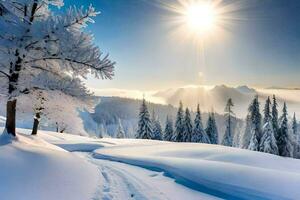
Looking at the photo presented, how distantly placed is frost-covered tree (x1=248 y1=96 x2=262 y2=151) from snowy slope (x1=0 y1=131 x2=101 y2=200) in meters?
42.1

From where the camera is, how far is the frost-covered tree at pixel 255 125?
162 ft

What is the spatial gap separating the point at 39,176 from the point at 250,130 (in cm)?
5324

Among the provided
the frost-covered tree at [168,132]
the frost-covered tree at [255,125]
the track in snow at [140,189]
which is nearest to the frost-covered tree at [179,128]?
the frost-covered tree at [168,132]

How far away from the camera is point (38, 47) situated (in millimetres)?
12438

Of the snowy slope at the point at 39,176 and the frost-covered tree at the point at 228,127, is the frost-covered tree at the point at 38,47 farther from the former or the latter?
the frost-covered tree at the point at 228,127

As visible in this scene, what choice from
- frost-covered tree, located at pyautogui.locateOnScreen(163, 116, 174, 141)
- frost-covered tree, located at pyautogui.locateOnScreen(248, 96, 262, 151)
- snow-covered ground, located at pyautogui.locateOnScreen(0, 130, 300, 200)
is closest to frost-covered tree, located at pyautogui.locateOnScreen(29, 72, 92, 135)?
snow-covered ground, located at pyautogui.locateOnScreen(0, 130, 300, 200)

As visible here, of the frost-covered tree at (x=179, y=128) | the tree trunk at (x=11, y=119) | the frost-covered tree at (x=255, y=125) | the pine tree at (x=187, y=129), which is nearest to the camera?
the tree trunk at (x=11, y=119)

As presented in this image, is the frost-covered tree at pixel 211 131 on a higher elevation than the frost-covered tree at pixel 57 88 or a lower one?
lower

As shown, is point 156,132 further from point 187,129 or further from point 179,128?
point 187,129

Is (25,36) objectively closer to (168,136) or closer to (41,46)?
(41,46)

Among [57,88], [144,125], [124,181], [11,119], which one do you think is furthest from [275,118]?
[11,119]

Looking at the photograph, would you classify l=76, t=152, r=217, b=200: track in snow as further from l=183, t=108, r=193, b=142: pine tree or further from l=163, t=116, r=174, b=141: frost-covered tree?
l=163, t=116, r=174, b=141: frost-covered tree

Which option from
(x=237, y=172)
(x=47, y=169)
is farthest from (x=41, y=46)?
(x=237, y=172)

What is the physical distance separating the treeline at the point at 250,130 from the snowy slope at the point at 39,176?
132 feet
